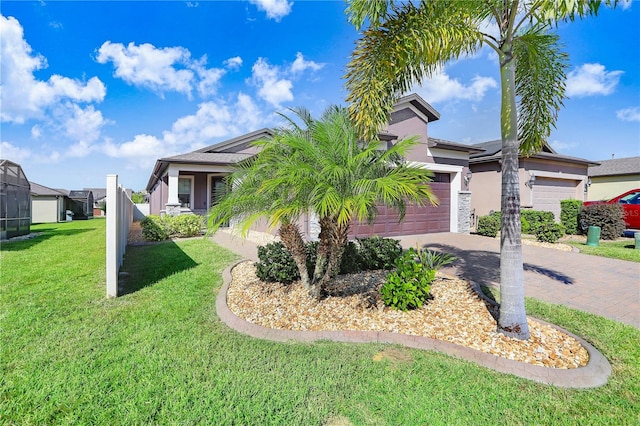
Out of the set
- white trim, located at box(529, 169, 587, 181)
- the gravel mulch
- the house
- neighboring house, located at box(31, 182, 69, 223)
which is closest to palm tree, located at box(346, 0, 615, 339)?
the gravel mulch

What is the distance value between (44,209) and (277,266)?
32794 millimetres

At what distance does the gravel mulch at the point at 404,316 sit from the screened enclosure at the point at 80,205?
3532 cm

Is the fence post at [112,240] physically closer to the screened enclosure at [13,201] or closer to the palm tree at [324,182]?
the palm tree at [324,182]

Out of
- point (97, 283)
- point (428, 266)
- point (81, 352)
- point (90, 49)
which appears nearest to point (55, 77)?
point (90, 49)

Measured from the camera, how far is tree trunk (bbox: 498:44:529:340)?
3.86m

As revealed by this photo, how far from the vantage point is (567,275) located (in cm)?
699

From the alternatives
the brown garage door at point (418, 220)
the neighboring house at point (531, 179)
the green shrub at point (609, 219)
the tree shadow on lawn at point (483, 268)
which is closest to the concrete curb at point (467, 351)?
the tree shadow on lawn at point (483, 268)

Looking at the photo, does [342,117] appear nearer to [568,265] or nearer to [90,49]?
[568,265]

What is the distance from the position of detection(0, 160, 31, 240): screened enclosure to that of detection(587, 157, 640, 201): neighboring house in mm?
35480

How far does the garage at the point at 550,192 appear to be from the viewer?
16516mm

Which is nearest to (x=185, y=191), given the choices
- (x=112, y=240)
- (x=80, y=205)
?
(x=112, y=240)

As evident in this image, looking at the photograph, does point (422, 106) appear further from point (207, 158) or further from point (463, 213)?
point (207, 158)

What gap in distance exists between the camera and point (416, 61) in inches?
174

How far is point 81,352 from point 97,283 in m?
3.57
